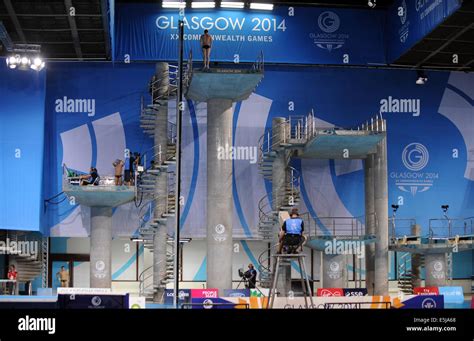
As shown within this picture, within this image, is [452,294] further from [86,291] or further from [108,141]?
[108,141]

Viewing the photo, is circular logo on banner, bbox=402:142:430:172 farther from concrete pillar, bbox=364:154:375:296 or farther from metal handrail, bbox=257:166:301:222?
metal handrail, bbox=257:166:301:222

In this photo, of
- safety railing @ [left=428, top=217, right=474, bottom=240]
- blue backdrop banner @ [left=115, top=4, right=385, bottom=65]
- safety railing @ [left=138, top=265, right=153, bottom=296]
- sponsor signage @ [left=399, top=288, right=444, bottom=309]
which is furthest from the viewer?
safety railing @ [left=428, top=217, right=474, bottom=240]

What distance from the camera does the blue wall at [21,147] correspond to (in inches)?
1468

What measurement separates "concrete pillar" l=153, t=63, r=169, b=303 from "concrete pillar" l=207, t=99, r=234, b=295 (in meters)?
2.58

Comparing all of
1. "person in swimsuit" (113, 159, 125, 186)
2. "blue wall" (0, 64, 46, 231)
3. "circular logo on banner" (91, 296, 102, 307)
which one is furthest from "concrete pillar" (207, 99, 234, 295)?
"circular logo on banner" (91, 296, 102, 307)

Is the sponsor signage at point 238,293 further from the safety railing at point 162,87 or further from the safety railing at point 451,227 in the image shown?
the safety railing at point 451,227

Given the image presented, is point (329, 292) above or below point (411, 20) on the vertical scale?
below

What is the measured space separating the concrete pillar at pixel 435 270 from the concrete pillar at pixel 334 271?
4863mm

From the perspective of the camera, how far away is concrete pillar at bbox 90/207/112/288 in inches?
1458

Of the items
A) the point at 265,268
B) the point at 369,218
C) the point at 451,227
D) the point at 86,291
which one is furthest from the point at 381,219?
the point at 86,291

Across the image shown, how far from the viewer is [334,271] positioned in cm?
3644

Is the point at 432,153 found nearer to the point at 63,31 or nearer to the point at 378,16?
the point at 378,16

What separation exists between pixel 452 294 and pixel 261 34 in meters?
16.6

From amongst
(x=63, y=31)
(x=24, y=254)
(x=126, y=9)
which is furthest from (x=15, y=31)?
(x=24, y=254)
